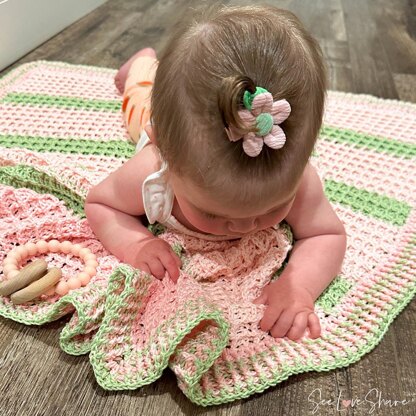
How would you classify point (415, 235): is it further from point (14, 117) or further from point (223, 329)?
point (14, 117)

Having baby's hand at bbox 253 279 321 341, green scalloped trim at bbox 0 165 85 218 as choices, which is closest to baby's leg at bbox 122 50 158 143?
green scalloped trim at bbox 0 165 85 218

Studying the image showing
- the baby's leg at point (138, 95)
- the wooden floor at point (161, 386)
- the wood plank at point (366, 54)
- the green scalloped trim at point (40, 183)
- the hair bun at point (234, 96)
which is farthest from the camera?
the wood plank at point (366, 54)

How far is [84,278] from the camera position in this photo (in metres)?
0.73

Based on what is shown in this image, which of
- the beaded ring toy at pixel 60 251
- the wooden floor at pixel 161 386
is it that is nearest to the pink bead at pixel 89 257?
the beaded ring toy at pixel 60 251

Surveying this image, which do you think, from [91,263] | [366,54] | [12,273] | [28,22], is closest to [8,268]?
[12,273]

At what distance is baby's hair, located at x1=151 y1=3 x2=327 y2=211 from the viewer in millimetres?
527

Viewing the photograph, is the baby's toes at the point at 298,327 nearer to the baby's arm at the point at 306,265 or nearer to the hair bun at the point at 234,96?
the baby's arm at the point at 306,265

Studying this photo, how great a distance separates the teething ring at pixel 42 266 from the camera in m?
0.70

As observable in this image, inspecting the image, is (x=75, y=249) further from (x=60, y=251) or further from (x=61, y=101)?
(x=61, y=101)

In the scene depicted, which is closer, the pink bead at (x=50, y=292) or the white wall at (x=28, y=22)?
the pink bead at (x=50, y=292)

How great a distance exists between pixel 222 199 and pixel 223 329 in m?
0.16

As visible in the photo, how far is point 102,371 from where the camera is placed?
2.00 feet

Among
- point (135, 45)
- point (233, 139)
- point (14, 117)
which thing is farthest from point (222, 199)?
point (135, 45)

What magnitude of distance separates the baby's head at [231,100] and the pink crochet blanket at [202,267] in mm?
157
